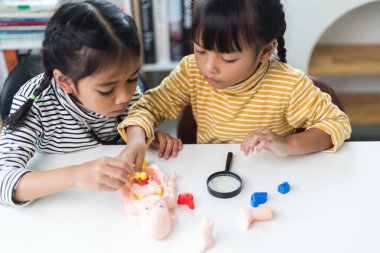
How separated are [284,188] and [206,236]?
0.22 m

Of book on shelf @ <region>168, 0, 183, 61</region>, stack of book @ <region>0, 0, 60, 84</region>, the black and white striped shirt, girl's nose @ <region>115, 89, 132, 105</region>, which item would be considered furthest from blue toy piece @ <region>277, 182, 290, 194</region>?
stack of book @ <region>0, 0, 60, 84</region>

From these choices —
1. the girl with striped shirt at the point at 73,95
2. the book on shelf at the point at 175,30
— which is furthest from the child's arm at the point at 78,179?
the book on shelf at the point at 175,30

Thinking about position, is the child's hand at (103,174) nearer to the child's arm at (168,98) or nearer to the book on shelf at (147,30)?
the child's arm at (168,98)

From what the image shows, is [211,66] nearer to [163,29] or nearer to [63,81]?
[63,81]

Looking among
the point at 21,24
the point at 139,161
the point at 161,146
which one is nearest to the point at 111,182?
the point at 139,161

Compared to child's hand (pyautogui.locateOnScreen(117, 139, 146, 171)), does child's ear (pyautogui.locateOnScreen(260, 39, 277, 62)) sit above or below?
above

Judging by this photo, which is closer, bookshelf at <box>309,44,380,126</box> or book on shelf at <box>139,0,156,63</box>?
book on shelf at <box>139,0,156,63</box>

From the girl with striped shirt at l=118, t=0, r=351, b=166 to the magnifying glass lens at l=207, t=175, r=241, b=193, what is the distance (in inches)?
3.4

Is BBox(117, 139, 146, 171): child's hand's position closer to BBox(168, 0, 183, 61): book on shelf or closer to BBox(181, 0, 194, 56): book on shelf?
BBox(181, 0, 194, 56): book on shelf

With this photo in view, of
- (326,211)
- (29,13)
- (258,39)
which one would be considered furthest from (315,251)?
(29,13)

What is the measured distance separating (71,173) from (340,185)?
56cm

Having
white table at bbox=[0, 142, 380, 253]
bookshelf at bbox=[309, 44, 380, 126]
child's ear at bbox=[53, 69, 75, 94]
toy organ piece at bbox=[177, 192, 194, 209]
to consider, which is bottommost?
bookshelf at bbox=[309, 44, 380, 126]

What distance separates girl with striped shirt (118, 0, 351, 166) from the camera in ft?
2.93

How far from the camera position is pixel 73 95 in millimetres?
1007
